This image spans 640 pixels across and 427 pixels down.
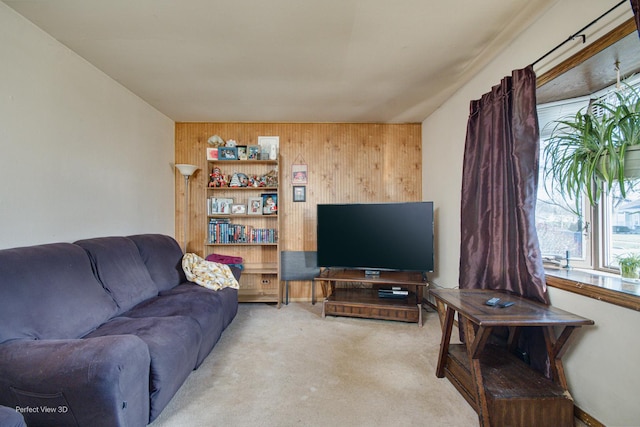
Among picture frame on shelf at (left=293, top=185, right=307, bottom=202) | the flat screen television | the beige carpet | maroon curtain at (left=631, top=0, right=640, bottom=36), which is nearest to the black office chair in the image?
the flat screen television

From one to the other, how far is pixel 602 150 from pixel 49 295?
3085 millimetres

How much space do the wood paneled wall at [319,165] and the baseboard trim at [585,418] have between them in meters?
2.63

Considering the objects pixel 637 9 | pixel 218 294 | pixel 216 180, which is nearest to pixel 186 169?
pixel 216 180

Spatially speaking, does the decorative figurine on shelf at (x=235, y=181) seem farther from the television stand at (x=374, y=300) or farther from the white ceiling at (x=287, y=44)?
the television stand at (x=374, y=300)

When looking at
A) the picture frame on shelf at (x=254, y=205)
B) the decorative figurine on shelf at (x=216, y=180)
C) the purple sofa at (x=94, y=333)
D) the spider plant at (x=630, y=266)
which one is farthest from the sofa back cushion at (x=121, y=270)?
the spider plant at (x=630, y=266)

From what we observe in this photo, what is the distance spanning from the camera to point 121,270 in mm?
2180

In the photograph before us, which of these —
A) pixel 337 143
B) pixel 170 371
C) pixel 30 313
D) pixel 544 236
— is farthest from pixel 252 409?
pixel 337 143

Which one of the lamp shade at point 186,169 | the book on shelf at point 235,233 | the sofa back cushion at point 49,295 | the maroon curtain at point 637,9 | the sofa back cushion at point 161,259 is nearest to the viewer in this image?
the maroon curtain at point 637,9

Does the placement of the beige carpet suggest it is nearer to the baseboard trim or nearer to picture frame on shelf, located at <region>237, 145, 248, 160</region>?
the baseboard trim

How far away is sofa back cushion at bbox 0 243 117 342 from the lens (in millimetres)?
1403

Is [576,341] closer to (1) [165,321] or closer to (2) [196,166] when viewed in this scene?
(1) [165,321]

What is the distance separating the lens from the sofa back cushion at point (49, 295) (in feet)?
4.60

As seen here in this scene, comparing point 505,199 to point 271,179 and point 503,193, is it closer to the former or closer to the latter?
point 503,193

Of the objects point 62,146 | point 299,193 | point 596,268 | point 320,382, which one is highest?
point 62,146
